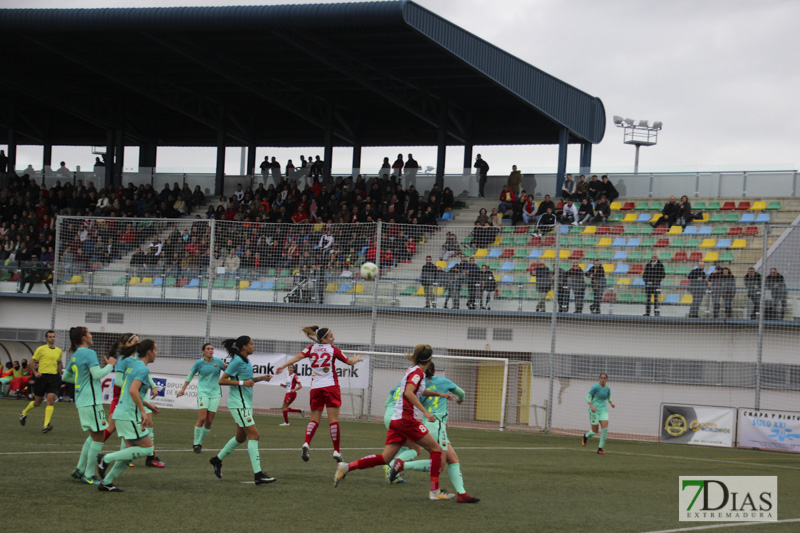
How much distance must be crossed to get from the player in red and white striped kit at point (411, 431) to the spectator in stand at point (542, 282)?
14.5 meters

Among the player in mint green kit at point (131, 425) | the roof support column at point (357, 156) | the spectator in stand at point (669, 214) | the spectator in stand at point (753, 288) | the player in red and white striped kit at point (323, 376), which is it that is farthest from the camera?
the roof support column at point (357, 156)

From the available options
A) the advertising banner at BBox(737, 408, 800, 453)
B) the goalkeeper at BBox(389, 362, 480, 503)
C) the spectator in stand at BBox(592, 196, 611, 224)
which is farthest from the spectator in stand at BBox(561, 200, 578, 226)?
the goalkeeper at BBox(389, 362, 480, 503)

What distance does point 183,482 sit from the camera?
1155 centimetres

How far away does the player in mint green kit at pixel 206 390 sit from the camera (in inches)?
602

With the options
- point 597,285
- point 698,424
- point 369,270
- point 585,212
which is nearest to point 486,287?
point 597,285

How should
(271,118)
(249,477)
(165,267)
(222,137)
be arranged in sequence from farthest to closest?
1. (271,118)
2. (222,137)
3. (165,267)
4. (249,477)

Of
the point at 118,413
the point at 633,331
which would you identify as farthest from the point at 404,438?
the point at 633,331

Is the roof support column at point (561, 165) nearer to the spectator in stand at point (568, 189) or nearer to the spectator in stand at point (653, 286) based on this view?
the spectator in stand at point (568, 189)

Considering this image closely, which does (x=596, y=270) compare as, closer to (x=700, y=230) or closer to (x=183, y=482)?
(x=700, y=230)

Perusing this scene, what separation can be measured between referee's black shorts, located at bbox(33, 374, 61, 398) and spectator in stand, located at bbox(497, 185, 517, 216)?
17290 millimetres

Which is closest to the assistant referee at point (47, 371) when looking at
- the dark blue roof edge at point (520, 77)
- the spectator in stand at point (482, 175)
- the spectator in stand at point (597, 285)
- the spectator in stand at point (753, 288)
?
the spectator in stand at point (597, 285)

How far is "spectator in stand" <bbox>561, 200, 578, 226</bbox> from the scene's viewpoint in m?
30.0

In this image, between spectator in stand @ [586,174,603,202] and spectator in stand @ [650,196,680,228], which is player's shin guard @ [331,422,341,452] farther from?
spectator in stand @ [586,174,603,202]

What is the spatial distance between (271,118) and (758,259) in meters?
26.0
